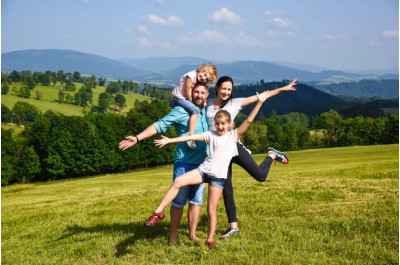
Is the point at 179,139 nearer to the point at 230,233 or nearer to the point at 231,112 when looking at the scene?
the point at 231,112

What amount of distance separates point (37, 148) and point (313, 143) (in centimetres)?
7115

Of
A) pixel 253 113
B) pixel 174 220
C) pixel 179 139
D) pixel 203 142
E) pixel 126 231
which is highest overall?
pixel 253 113

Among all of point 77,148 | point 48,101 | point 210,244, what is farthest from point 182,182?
point 48,101

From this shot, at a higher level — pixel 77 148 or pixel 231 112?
pixel 231 112

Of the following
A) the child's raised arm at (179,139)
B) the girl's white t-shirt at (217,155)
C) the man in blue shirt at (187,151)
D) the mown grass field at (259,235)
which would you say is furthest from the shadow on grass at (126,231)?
the child's raised arm at (179,139)

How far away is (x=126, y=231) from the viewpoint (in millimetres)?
8453

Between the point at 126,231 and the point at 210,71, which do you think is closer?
the point at 210,71

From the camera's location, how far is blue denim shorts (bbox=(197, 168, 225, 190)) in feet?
21.5

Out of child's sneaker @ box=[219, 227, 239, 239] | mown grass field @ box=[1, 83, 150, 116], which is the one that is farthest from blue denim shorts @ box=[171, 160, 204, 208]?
mown grass field @ box=[1, 83, 150, 116]

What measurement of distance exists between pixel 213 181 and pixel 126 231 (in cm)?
295

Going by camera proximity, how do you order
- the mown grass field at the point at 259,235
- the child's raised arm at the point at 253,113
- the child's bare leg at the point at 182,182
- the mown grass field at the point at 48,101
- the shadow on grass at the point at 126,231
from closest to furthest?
1. the mown grass field at the point at 259,235
2. the child's bare leg at the point at 182,182
3. the child's raised arm at the point at 253,113
4. the shadow on grass at the point at 126,231
5. the mown grass field at the point at 48,101

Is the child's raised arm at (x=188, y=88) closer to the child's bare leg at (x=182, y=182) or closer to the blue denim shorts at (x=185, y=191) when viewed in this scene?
the blue denim shorts at (x=185, y=191)

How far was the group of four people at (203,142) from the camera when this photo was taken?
645 centimetres

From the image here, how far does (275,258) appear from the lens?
589 cm
